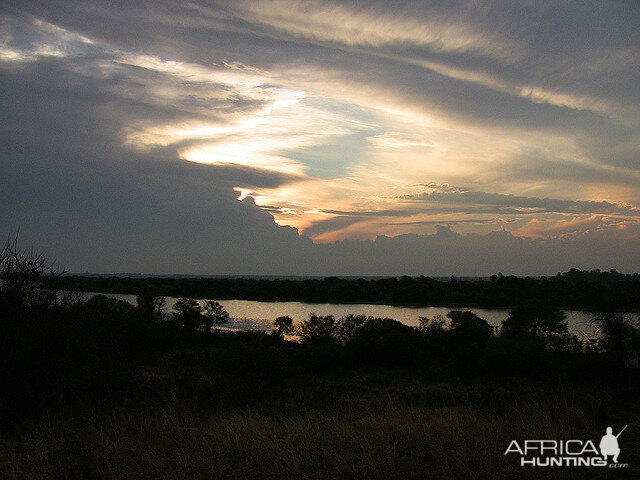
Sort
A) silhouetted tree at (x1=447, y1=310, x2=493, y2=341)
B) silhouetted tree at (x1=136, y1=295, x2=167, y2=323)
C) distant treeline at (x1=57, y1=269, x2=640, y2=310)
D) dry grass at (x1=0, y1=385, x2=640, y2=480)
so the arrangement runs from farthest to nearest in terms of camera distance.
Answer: distant treeline at (x1=57, y1=269, x2=640, y2=310) → silhouetted tree at (x1=136, y1=295, x2=167, y2=323) → silhouetted tree at (x1=447, y1=310, x2=493, y2=341) → dry grass at (x1=0, y1=385, x2=640, y2=480)

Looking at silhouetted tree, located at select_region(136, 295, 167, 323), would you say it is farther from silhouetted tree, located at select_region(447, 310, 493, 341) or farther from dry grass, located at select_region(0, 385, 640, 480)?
dry grass, located at select_region(0, 385, 640, 480)

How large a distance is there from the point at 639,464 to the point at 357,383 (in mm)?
22164

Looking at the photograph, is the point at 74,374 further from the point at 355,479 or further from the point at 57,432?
the point at 355,479

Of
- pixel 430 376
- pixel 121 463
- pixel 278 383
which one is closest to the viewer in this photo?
pixel 121 463

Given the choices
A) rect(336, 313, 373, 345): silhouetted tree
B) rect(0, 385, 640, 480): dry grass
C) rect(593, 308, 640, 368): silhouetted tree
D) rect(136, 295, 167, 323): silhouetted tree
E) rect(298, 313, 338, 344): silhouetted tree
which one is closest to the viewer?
rect(0, 385, 640, 480): dry grass

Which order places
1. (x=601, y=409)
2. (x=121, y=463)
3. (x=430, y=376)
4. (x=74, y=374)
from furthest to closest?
(x=430, y=376), (x=74, y=374), (x=601, y=409), (x=121, y=463)

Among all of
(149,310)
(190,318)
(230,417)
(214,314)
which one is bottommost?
(190,318)

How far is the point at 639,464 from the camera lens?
173 inches

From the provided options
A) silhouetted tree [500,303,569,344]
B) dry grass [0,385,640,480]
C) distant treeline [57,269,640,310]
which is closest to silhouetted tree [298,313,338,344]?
silhouetted tree [500,303,569,344]

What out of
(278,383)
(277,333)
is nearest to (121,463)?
(278,383)

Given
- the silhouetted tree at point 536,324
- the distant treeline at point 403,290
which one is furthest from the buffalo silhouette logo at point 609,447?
the distant treeline at point 403,290

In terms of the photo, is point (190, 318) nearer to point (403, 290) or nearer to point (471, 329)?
point (471, 329)

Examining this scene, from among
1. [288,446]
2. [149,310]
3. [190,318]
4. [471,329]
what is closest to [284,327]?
[190,318]

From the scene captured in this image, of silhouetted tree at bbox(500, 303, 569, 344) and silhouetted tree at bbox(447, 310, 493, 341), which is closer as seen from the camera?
silhouetted tree at bbox(447, 310, 493, 341)
